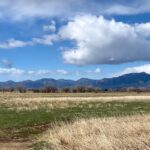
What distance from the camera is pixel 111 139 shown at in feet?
51.8

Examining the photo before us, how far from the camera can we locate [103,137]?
1619 cm

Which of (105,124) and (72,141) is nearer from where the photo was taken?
(72,141)

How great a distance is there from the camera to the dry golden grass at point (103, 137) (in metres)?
14.5

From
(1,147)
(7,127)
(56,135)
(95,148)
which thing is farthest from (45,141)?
(7,127)

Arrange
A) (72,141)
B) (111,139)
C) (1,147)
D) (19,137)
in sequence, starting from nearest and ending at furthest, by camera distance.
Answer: (111,139) < (72,141) < (1,147) < (19,137)

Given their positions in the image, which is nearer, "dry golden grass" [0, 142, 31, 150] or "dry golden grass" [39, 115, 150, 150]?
"dry golden grass" [39, 115, 150, 150]

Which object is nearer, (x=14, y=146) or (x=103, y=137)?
(x=103, y=137)

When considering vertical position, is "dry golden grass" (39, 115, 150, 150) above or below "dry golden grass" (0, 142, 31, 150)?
above

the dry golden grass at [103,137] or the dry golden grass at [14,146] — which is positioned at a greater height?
the dry golden grass at [103,137]

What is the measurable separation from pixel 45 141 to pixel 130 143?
19.4 ft

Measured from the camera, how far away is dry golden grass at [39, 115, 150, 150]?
14.5 m

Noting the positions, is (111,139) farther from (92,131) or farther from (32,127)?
Result: (32,127)

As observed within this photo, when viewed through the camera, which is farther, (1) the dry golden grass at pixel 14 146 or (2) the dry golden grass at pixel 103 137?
(1) the dry golden grass at pixel 14 146

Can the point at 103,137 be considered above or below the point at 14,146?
above
